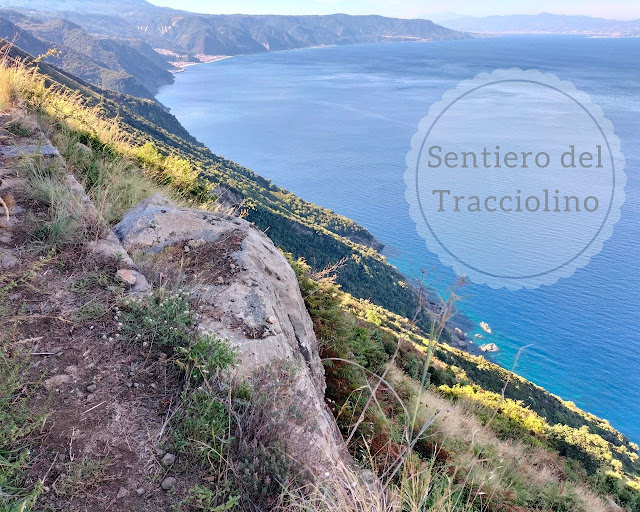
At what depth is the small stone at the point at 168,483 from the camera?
7.85 ft

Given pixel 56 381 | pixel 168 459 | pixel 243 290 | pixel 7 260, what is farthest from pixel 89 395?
pixel 7 260

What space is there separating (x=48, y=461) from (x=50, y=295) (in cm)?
147

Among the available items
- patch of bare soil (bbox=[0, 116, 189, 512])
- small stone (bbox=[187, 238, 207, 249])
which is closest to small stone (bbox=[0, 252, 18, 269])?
patch of bare soil (bbox=[0, 116, 189, 512])

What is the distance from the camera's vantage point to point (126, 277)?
12.1 feet

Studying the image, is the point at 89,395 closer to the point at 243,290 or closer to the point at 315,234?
the point at 243,290

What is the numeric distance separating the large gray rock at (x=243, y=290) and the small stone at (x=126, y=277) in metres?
0.29

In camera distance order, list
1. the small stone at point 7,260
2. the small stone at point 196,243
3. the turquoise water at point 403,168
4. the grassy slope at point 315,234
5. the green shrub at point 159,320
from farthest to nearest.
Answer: the grassy slope at point 315,234
the turquoise water at point 403,168
the small stone at point 196,243
the small stone at point 7,260
the green shrub at point 159,320

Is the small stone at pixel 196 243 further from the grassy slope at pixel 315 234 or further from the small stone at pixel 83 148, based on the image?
the grassy slope at pixel 315 234

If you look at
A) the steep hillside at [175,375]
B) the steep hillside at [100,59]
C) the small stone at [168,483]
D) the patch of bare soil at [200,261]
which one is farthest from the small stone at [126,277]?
the steep hillside at [100,59]

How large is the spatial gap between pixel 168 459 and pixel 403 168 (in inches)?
2959

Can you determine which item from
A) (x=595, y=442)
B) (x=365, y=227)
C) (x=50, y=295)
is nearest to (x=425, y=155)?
(x=365, y=227)

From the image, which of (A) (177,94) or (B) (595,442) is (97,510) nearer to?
(B) (595,442)

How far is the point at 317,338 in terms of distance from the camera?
5.42 metres

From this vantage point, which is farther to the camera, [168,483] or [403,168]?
[403,168]
